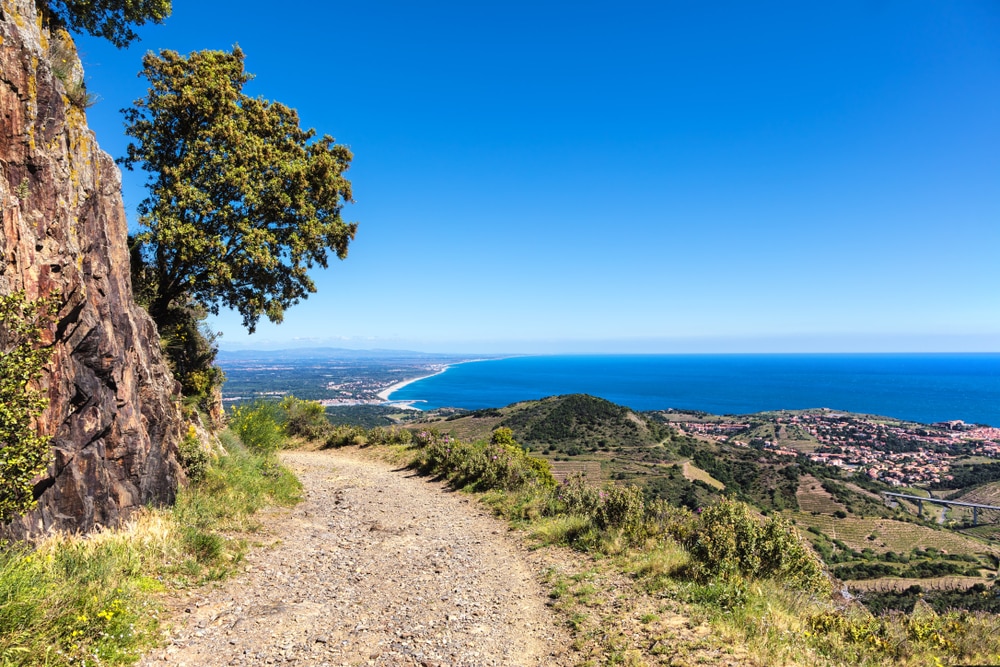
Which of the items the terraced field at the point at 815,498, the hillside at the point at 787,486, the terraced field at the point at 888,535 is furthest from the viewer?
the terraced field at the point at 815,498

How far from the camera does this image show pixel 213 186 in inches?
411

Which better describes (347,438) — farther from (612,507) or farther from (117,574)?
(117,574)

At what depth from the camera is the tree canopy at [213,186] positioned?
10.1 m

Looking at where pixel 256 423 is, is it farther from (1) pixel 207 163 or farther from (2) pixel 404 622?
(2) pixel 404 622

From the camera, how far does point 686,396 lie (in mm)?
184250

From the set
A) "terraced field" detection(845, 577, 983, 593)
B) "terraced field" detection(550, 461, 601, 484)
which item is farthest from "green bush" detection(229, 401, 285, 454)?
"terraced field" detection(845, 577, 983, 593)

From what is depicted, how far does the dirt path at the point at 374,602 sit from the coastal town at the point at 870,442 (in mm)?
66543

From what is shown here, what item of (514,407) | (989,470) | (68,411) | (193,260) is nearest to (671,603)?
(68,411)

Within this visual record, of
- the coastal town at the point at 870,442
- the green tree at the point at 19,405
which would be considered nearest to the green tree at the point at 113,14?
the green tree at the point at 19,405

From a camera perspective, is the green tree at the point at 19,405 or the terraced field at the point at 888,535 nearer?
the green tree at the point at 19,405

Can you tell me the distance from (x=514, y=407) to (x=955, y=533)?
43.3 m

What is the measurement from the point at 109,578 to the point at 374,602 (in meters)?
2.89

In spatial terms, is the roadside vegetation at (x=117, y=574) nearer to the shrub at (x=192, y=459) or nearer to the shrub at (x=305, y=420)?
the shrub at (x=192, y=459)

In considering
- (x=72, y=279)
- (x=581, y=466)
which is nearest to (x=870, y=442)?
(x=581, y=466)
